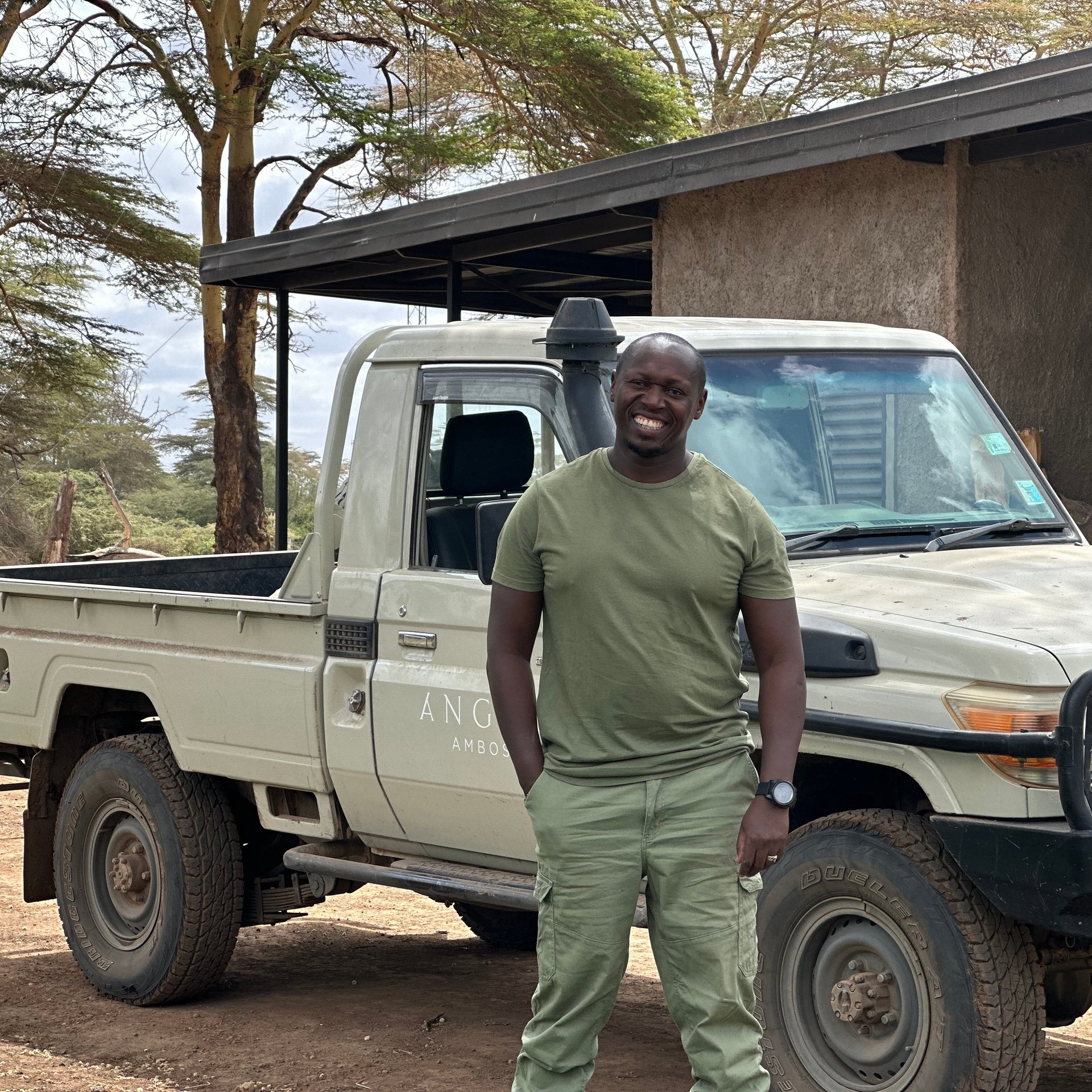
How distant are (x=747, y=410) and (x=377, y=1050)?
2.44 m

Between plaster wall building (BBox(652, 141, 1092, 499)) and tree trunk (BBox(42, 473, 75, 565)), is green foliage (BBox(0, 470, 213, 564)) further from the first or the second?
plaster wall building (BBox(652, 141, 1092, 499))

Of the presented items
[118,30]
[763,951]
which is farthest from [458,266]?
[118,30]

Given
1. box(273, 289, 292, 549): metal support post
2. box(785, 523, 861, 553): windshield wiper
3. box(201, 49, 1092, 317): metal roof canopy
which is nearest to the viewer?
box(785, 523, 861, 553): windshield wiper

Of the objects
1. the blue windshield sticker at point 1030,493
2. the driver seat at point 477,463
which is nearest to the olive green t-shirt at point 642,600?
the driver seat at point 477,463

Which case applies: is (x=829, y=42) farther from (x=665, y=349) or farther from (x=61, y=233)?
(x=665, y=349)

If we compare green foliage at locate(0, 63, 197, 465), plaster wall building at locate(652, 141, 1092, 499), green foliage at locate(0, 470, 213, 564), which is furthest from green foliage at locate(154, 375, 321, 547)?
plaster wall building at locate(652, 141, 1092, 499)

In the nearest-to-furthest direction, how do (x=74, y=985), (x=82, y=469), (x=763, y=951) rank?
1. (x=763, y=951)
2. (x=74, y=985)
3. (x=82, y=469)

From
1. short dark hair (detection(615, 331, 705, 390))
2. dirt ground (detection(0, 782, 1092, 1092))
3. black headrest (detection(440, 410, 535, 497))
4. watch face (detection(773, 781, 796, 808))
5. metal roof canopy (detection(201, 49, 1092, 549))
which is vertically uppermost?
metal roof canopy (detection(201, 49, 1092, 549))

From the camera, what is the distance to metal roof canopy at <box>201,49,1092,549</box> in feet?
28.7

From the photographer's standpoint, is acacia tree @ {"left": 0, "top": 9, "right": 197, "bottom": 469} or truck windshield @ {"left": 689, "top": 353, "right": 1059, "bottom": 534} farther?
acacia tree @ {"left": 0, "top": 9, "right": 197, "bottom": 469}

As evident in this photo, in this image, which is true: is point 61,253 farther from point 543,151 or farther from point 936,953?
point 936,953

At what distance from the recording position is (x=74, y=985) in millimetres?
6879

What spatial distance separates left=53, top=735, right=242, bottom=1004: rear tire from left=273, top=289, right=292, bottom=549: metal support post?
293 inches

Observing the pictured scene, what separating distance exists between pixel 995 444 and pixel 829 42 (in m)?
30.3
